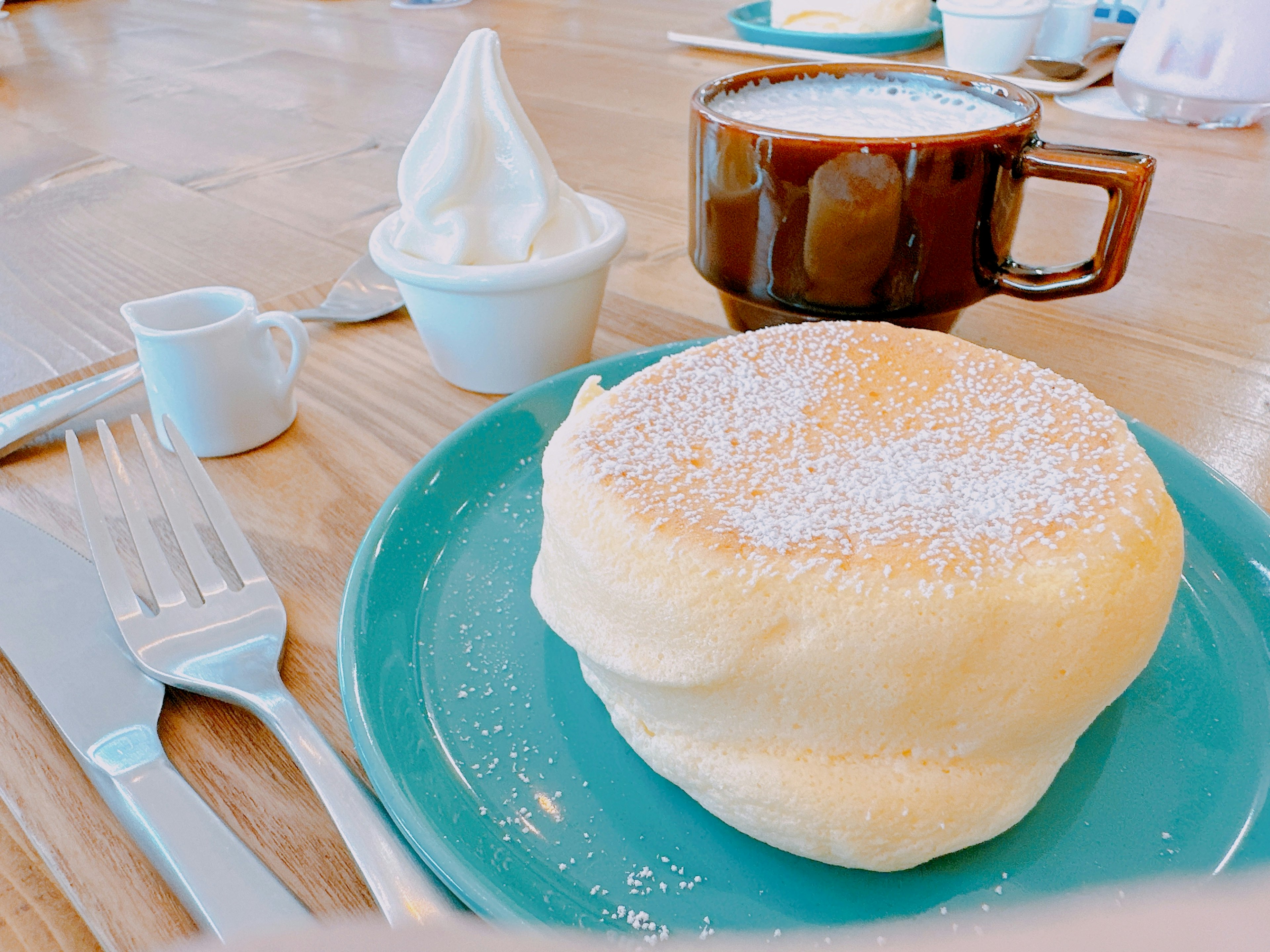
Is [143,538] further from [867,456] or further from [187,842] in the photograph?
[867,456]

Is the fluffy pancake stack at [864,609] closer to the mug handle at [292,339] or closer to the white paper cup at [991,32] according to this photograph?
the mug handle at [292,339]

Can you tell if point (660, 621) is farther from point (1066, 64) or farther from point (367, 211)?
point (1066, 64)

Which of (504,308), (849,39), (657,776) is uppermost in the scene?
(849,39)

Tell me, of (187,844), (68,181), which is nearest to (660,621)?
(187,844)

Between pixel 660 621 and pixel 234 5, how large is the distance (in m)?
2.91

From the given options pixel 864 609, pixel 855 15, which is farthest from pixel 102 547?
pixel 855 15

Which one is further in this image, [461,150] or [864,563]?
[461,150]

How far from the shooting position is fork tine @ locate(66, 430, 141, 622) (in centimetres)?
58

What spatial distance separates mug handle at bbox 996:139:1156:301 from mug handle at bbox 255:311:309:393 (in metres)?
0.66

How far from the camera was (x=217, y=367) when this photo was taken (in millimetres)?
750

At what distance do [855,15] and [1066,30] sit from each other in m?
0.42

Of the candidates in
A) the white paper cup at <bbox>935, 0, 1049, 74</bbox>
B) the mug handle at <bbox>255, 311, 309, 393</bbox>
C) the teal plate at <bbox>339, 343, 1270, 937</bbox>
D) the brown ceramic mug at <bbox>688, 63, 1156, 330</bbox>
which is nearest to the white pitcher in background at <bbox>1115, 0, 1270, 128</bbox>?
the white paper cup at <bbox>935, 0, 1049, 74</bbox>

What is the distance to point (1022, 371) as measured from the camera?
1.93 ft

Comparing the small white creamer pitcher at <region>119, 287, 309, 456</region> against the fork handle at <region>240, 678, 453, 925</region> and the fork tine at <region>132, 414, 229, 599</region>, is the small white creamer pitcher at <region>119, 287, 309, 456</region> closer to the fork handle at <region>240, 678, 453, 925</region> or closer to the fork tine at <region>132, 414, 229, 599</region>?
the fork tine at <region>132, 414, 229, 599</region>
